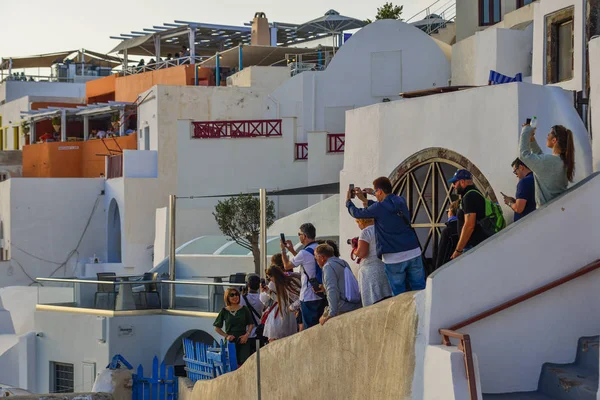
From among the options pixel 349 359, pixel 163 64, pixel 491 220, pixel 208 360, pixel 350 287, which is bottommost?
pixel 208 360

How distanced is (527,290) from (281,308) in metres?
4.12

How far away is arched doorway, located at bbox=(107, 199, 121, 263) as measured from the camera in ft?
120

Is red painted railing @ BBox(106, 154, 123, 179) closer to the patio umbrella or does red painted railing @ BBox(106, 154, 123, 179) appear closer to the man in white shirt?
the patio umbrella

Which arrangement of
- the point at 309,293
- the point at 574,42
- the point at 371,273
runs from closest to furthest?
the point at 371,273, the point at 309,293, the point at 574,42

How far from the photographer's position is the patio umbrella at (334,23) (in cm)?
4205

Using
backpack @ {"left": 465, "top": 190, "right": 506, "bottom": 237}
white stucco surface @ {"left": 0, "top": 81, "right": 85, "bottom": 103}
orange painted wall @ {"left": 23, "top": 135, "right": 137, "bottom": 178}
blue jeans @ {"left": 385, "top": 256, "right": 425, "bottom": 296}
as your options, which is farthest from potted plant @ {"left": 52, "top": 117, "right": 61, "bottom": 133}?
blue jeans @ {"left": 385, "top": 256, "right": 425, "bottom": 296}

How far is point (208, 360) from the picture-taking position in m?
14.8

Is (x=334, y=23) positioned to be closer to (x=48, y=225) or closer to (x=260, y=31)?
(x=260, y=31)

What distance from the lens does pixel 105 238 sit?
37.0m

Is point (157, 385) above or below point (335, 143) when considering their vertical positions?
below

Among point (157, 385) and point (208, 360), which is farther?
point (157, 385)

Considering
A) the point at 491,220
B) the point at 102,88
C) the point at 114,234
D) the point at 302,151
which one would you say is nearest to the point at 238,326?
the point at 491,220

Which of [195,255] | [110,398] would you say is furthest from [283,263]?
[195,255]

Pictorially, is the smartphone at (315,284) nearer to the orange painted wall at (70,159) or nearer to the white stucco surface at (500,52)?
the white stucco surface at (500,52)
